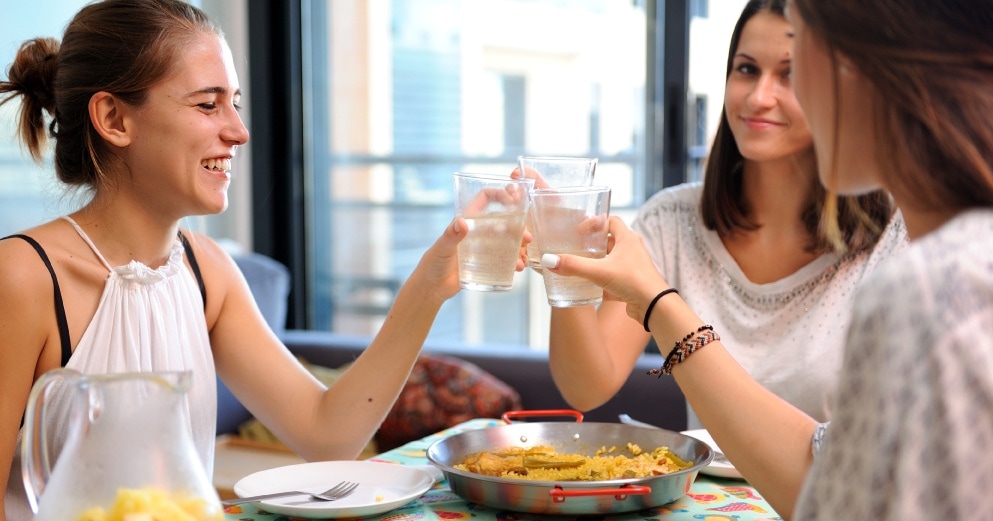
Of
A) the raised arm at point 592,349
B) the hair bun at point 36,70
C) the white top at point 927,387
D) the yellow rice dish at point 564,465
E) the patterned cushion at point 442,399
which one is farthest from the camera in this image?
the patterned cushion at point 442,399

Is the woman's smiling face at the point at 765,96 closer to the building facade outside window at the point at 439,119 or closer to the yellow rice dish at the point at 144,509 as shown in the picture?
the yellow rice dish at the point at 144,509

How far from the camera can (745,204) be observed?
2.22 meters

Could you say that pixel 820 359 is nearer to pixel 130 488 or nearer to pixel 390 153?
pixel 130 488

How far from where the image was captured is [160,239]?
1759 millimetres

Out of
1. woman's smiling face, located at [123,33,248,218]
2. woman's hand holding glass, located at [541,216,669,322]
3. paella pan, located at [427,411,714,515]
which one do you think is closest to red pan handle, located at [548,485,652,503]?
paella pan, located at [427,411,714,515]

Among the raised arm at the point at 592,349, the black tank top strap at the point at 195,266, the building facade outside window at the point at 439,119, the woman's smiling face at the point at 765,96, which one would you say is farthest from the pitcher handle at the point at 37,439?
the building facade outside window at the point at 439,119

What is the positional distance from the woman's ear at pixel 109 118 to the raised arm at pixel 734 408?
78 centimetres

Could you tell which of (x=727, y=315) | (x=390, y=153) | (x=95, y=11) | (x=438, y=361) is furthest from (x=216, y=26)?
(x=390, y=153)

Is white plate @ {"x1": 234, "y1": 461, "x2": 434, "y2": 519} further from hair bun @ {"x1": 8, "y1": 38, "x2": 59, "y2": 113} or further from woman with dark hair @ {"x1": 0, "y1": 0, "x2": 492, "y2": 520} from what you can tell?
hair bun @ {"x1": 8, "y1": 38, "x2": 59, "y2": 113}

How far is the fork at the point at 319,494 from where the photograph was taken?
132cm

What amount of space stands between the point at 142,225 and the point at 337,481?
59 cm

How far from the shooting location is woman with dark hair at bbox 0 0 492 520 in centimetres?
162

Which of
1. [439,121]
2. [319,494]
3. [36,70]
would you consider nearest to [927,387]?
[319,494]

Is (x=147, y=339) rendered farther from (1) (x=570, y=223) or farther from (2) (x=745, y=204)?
(2) (x=745, y=204)
